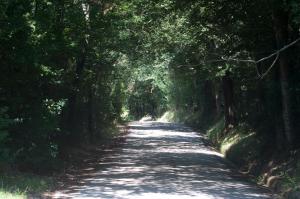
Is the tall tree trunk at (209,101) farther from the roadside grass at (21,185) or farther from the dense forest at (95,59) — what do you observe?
the roadside grass at (21,185)

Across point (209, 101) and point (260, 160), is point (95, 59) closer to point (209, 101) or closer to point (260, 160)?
point (260, 160)

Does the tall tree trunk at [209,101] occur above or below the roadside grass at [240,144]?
above

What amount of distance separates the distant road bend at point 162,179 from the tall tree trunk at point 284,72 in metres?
2.17

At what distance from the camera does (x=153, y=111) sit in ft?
339

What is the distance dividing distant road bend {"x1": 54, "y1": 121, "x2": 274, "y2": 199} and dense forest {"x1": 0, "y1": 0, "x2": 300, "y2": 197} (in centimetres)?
180

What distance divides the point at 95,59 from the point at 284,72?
999 cm

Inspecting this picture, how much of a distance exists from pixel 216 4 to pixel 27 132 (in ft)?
27.8

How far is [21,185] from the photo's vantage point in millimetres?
→ 13344

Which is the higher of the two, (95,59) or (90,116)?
(95,59)

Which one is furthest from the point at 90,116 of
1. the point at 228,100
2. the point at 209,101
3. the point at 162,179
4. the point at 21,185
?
the point at 209,101

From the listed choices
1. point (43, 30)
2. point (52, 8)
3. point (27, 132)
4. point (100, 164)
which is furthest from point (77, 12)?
point (100, 164)

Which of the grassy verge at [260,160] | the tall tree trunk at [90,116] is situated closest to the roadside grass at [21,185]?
the grassy verge at [260,160]

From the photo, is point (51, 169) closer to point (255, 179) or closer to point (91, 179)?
point (91, 179)

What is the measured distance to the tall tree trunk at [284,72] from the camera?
17250 millimetres
